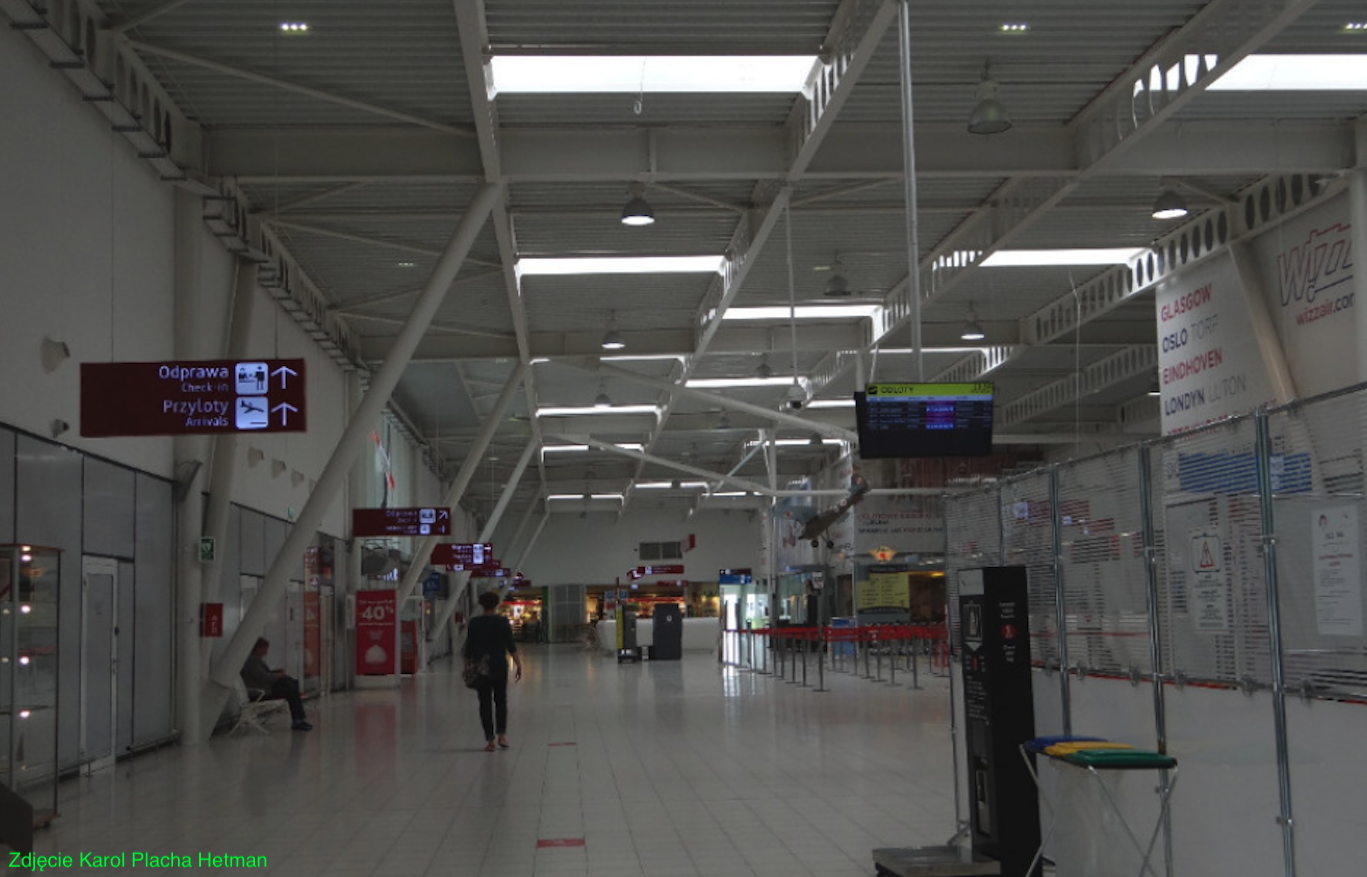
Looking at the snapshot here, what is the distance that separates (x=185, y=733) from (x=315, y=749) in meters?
1.79

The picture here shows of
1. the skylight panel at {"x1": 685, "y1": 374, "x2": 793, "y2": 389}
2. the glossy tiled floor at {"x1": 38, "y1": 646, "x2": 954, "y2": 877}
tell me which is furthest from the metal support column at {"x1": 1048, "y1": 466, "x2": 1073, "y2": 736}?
the skylight panel at {"x1": 685, "y1": 374, "x2": 793, "y2": 389}

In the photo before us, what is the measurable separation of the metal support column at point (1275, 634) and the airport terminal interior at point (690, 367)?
0.06ft

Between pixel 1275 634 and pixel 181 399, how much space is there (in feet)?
26.4

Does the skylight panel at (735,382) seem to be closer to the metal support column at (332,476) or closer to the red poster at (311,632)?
the red poster at (311,632)

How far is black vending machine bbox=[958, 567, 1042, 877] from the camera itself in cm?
714

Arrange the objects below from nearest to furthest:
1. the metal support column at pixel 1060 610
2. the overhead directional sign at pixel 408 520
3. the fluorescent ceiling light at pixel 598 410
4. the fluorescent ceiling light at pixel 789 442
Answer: the metal support column at pixel 1060 610
the overhead directional sign at pixel 408 520
the fluorescent ceiling light at pixel 598 410
the fluorescent ceiling light at pixel 789 442

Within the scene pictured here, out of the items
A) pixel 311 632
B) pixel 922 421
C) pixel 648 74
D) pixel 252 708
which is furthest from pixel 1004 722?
pixel 311 632

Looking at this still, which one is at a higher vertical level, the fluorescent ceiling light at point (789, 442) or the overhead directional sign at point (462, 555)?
the fluorescent ceiling light at point (789, 442)

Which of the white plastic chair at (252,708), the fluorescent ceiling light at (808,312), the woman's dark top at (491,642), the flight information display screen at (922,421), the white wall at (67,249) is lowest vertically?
the white plastic chair at (252,708)

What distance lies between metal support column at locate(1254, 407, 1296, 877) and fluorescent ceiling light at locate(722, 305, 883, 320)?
1880 cm

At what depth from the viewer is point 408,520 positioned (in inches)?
1024

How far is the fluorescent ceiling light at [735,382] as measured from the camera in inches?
1252

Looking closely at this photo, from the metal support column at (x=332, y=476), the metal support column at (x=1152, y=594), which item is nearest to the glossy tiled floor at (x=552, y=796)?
the metal support column at (x=332, y=476)

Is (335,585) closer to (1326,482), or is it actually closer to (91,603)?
(91,603)
